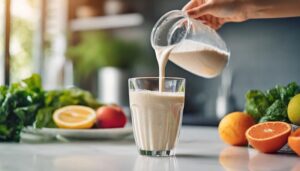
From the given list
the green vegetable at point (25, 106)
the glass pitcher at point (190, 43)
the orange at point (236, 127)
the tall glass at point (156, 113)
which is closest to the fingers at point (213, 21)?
the glass pitcher at point (190, 43)

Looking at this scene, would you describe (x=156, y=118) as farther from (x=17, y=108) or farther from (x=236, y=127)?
(x=17, y=108)

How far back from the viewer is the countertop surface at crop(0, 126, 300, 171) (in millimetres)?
925

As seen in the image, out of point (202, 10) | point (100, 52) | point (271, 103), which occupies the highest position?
point (202, 10)

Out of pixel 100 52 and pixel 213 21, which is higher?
pixel 213 21

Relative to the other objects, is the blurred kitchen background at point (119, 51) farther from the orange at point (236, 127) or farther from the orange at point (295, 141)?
the orange at point (295, 141)

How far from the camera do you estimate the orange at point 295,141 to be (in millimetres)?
1101

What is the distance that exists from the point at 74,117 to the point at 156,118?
0.48 metres

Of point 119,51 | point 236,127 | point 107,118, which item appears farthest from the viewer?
point 119,51

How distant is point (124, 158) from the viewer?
104 centimetres

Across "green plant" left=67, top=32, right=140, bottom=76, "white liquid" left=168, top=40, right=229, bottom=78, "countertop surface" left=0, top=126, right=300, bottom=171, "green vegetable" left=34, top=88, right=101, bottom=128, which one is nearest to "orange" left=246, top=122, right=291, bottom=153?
"countertop surface" left=0, top=126, right=300, bottom=171

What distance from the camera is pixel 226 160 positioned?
1045mm

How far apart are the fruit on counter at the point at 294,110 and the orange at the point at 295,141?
0.28 feet

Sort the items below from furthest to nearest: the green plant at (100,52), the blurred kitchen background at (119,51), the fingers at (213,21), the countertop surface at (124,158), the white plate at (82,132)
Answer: the green plant at (100,52), the blurred kitchen background at (119,51), the fingers at (213,21), the white plate at (82,132), the countertop surface at (124,158)

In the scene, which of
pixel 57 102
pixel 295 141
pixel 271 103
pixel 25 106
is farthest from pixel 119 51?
pixel 295 141
